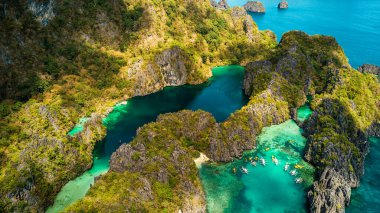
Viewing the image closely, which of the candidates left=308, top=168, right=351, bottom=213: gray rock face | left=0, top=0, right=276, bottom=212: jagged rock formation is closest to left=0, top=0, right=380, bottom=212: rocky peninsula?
left=308, top=168, right=351, bottom=213: gray rock face

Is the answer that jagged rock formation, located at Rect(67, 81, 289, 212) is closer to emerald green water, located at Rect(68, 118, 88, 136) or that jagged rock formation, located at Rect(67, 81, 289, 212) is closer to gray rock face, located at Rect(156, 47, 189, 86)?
emerald green water, located at Rect(68, 118, 88, 136)

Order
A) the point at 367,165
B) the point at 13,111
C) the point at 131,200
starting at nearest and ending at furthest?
the point at 131,200, the point at 367,165, the point at 13,111

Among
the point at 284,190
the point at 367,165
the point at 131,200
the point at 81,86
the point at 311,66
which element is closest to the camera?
the point at 131,200

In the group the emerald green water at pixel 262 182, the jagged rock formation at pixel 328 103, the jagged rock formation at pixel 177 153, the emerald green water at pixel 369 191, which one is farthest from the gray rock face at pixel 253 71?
the emerald green water at pixel 369 191

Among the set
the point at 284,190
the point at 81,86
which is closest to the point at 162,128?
the point at 284,190

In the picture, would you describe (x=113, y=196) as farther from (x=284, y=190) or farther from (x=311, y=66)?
(x=311, y=66)

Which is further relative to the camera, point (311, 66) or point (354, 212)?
point (311, 66)

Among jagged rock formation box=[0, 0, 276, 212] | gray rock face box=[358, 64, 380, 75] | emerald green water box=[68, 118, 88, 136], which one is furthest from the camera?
gray rock face box=[358, 64, 380, 75]
